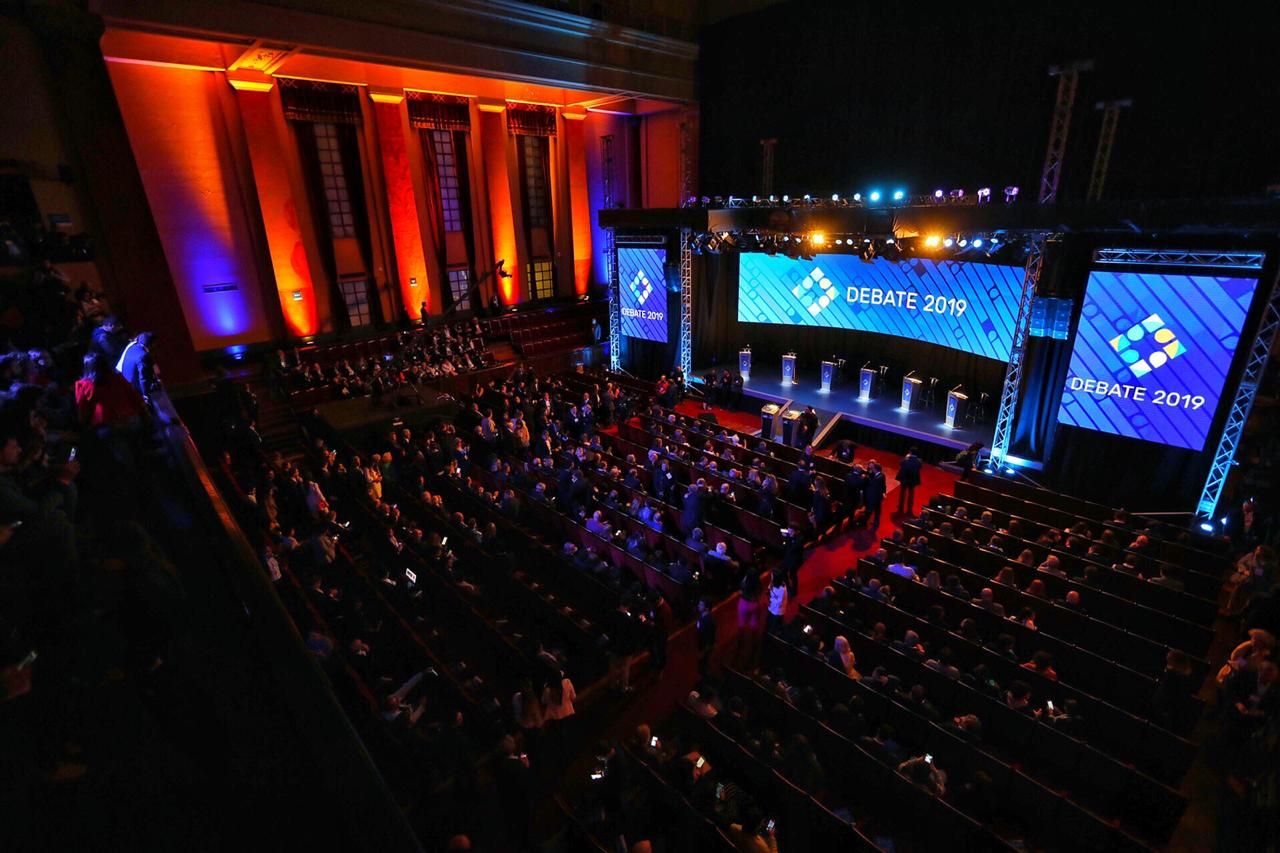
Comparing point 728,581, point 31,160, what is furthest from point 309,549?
point 31,160

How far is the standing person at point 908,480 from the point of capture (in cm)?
1084

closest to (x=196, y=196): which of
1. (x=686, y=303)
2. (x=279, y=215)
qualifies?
(x=279, y=215)

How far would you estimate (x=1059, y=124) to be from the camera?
13.3 meters

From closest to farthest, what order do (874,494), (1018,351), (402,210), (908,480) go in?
1. (874,494)
2. (908,480)
3. (1018,351)
4. (402,210)

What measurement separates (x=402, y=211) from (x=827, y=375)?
13.6 m

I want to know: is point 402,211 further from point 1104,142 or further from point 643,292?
point 1104,142

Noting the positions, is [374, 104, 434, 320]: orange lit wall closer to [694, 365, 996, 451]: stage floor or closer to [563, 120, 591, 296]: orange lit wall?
[563, 120, 591, 296]: orange lit wall

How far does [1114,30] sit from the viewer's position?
40.7 ft

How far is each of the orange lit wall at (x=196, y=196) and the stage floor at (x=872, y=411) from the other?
1274cm

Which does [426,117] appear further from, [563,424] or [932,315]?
[932,315]

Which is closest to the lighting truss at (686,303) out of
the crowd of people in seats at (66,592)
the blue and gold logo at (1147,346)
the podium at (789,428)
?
the podium at (789,428)

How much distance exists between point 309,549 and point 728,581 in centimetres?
550

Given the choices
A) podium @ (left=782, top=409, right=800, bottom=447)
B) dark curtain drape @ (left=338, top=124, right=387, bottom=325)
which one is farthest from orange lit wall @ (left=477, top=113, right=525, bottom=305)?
podium @ (left=782, top=409, right=800, bottom=447)

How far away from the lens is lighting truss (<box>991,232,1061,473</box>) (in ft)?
34.4
